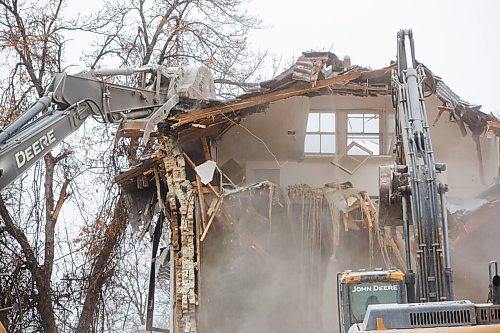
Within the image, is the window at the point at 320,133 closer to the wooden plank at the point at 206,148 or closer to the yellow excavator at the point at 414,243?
the wooden plank at the point at 206,148

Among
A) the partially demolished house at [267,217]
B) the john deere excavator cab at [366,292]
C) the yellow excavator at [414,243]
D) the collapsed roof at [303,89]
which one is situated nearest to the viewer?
the yellow excavator at [414,243]

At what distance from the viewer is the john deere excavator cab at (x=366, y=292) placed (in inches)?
369

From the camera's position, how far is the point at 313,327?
15984 millimetres

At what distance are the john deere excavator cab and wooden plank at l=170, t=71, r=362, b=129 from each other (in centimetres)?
668

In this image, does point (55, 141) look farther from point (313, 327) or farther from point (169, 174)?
point (313, 327)

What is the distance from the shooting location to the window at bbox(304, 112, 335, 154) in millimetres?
18797

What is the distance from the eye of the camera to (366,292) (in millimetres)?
9484

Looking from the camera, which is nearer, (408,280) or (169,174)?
(408,280)

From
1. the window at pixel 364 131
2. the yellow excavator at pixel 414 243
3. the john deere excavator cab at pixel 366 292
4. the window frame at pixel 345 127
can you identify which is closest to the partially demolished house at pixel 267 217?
the window frame at pixel 345 127

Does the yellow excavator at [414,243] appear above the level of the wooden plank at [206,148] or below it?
below

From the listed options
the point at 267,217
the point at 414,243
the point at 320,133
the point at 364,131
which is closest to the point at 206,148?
the point at 267,217

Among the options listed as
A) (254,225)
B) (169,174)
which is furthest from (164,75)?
(254,225)

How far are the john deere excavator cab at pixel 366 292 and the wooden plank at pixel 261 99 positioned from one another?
6.68m

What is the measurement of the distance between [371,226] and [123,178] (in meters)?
5.78
